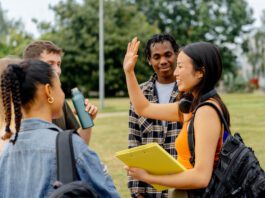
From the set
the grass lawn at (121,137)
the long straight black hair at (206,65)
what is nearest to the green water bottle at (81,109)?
the long straight black hair at (206,65)

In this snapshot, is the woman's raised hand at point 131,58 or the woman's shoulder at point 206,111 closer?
the woman's shoulder at point 206,111

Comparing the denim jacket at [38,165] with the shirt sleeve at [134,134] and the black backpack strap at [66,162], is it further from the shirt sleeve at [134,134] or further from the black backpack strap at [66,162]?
the shirt sleeve at [134,134]

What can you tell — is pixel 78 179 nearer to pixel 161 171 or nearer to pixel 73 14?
pixel 161 171

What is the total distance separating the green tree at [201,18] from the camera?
60844mm

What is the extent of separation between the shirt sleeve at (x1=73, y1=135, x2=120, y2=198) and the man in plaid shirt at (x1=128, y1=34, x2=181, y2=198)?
79.7 inches

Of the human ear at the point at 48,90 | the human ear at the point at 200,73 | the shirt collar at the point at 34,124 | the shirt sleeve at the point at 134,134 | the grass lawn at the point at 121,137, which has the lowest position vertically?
the grass lawn at the point at 121,137

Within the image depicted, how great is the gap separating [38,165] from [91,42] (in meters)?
46.6

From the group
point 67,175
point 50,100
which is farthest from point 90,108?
point 67,175

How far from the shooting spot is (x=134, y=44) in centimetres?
349

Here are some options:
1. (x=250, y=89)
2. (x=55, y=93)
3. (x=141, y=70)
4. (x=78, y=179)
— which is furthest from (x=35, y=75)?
(x=250, y=89)

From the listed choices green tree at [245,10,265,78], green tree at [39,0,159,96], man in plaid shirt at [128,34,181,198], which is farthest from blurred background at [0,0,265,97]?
man in plaid shirt at [128,34,181,198]

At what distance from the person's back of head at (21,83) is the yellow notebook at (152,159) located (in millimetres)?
520

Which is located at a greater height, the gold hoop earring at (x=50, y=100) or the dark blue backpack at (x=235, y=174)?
the gold hoop earring at (x=50, y=100)

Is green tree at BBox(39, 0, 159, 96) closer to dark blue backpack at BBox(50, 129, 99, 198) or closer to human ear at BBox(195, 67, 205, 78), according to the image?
human ear at BBox(195, 67, 205, 78)
